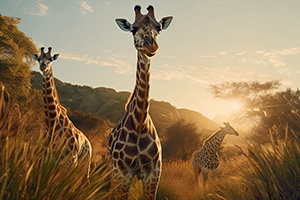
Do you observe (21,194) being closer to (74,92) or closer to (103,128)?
(103,128)

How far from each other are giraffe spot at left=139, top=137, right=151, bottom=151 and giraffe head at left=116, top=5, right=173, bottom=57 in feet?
4.31

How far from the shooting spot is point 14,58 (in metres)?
16.7

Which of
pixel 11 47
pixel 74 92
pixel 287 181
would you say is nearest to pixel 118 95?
pixel 74 92

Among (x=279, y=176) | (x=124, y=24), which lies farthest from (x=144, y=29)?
(x=279, y=176)

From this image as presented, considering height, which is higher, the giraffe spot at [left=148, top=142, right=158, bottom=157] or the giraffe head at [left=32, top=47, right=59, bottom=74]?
the giraffe head at [left=32, top=47, right=59, bottom=74]

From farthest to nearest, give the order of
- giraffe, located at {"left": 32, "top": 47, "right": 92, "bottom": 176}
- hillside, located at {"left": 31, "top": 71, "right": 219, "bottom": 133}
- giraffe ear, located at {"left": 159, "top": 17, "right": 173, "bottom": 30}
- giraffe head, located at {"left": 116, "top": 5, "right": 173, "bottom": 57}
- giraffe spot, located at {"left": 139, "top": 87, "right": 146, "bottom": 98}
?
1. hillside, located at {"left": 31, "top": 71, "right": 219, "bottom": 133}
2. giraffe, located at {"left": 32, "top": 47, "right": 92, "bottom": 176}
3. giraffe ear, located at {"left": 159, "top": 17, "right": 173, "bottom": 30}
4. giraffe spot, located at {"left": 139, "top": 87, "right": 146, "bottom": 98}
5. giraffe head, located at {"left": 116, "top": 5, "right": 173, "bottom": 57}

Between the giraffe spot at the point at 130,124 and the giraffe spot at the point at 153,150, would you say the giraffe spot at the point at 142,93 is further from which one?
the giraffe spot at the point at 153,150

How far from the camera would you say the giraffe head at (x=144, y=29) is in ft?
9.68

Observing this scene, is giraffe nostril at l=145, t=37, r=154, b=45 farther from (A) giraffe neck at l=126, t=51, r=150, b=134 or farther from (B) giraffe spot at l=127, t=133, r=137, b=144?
(B) giraffe spot at l=127, t=133, r=137, b=144

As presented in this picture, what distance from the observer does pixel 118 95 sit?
4884cm

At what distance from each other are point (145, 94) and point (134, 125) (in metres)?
0.53

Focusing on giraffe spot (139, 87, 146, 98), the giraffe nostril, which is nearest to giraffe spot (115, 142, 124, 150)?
giraffe spot (139, 87, 146, 98)

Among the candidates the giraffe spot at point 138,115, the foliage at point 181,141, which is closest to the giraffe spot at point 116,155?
the giraffe spot at point 138,115

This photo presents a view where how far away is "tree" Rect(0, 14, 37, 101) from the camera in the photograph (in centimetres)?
1587
